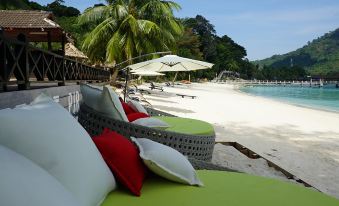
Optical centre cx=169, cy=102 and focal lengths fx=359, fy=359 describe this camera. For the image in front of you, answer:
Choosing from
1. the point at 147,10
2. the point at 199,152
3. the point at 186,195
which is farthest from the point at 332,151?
the point at 147,10

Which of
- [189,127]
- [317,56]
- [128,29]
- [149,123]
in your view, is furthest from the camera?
[317,56]

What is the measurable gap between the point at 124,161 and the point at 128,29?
52.9 feet

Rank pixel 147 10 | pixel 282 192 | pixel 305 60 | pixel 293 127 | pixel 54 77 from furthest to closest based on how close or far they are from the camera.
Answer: pixel 305 60 < pixel 147 10 < pixel 293 127 < pixel 54 77 < pixel 282 192

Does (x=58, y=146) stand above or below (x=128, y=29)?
below

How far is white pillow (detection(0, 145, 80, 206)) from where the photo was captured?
904 millimetres

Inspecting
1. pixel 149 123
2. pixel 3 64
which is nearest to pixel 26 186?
pixel 3 64

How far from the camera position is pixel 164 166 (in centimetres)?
205

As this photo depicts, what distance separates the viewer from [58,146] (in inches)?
56.4

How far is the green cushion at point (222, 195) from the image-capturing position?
180 cm

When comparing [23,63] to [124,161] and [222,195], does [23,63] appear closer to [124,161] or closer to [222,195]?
[124,161]

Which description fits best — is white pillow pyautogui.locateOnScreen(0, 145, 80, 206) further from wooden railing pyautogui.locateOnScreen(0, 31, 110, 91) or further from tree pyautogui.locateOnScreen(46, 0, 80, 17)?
tree pyautogui.locateOnScreen(46, 0, 80, 17)

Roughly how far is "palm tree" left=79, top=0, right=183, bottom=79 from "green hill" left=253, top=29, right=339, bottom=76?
108 meters

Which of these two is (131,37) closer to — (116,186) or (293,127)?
(293,127)

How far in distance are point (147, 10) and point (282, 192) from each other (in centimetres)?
1742
